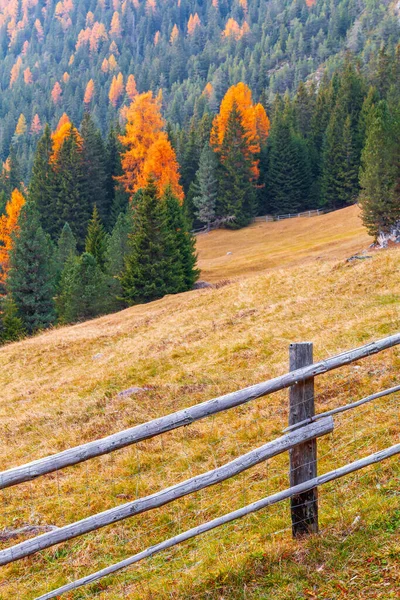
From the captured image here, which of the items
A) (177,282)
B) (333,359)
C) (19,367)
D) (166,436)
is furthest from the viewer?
(177,282)

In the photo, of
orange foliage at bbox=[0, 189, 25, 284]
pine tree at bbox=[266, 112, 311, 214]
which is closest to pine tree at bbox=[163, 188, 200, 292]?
orange foliage at bbox=[0, 189, 25, 284]

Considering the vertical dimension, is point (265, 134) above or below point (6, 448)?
above

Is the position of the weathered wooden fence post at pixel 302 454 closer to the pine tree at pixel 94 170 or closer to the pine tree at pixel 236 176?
the pine tree at pixel 236 176

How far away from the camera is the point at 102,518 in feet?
16.9

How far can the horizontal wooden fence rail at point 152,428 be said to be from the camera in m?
4.80

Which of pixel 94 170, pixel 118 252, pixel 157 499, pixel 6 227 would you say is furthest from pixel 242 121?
pixel 157 499

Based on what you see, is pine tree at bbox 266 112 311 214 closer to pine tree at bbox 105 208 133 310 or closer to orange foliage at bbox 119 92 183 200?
orange foliage at bbox 119 92 183 200

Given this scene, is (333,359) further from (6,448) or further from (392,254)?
(392,254)

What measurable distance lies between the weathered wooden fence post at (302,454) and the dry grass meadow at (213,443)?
0.21 m

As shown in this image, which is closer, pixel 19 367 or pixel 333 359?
pixel 333 359

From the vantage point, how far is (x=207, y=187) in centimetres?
8188

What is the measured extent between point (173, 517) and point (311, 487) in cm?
289

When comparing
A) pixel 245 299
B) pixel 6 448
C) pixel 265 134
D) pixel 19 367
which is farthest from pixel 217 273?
pixel 265 134

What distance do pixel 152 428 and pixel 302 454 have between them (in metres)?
1.73
